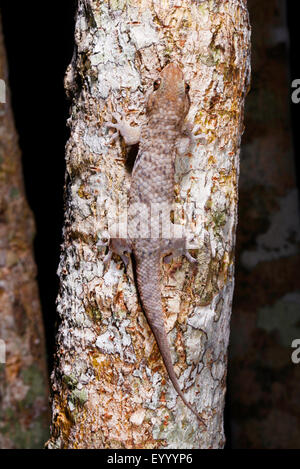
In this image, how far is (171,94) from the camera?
1642mm

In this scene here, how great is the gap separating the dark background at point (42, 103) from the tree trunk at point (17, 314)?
5cm

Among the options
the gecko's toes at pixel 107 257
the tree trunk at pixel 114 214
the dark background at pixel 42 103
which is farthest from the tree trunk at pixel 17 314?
the gecko's toes at pixel 107 257

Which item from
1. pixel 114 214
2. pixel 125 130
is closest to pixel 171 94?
pixel 125 130

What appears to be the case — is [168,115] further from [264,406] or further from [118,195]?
[264,406]

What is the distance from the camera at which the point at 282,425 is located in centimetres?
270

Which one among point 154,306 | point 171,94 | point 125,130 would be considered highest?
point 171,94

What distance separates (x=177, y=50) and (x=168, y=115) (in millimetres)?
227

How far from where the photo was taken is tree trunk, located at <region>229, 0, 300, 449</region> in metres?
2.57

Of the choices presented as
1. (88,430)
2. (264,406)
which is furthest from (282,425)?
(88,430)

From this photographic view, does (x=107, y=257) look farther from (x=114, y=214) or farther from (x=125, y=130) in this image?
(x=125, y=130)

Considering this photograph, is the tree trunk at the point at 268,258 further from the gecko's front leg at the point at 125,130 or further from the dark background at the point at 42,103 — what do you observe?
the gecko's front leg at the point at 125,130

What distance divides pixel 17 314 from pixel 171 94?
1.57 metres

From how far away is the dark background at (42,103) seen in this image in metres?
2.52
